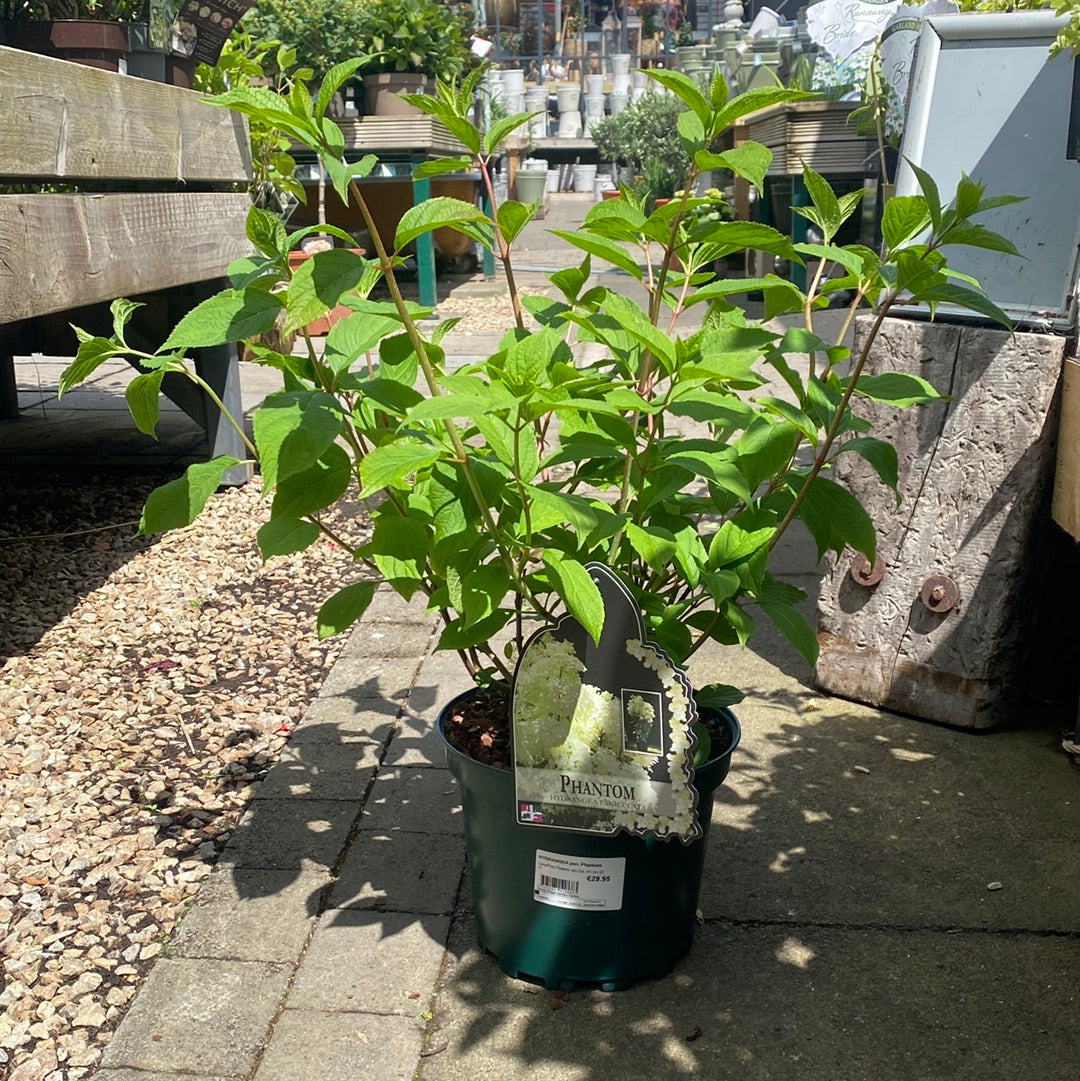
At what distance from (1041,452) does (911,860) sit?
874 mm

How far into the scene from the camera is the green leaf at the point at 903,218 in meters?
1.50

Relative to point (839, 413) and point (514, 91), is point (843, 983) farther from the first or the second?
point (514, 91)

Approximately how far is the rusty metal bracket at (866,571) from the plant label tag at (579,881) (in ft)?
3.89

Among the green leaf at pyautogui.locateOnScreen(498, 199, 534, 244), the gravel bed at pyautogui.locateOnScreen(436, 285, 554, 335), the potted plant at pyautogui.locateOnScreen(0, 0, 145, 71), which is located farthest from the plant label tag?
the gravel bed at pyautogui.locateOnScreen(436, 285, 554, 335)

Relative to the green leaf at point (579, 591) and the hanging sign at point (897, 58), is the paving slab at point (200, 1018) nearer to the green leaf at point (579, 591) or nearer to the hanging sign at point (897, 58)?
the green leaf at point (579, 591)

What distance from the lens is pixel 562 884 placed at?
1.74 meters

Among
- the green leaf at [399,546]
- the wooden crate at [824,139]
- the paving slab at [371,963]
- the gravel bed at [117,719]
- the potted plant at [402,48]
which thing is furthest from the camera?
the potted plant at [402,48]

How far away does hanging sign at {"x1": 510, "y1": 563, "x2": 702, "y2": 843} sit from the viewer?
159 centimetres

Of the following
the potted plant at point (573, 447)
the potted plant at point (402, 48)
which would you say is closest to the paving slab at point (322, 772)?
the potted plant at point (573, 447)

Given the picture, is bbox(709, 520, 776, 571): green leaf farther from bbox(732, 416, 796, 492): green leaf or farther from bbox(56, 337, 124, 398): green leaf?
bbox(56, 337, 124, 398): green leaf

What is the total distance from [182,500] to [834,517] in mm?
889

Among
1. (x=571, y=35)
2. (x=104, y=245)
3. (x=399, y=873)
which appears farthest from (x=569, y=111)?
(x=399, y=873)

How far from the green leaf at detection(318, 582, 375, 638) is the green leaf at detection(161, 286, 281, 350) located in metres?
0.41

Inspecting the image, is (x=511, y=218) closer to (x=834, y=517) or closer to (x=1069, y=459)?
(x=834, y=517)
